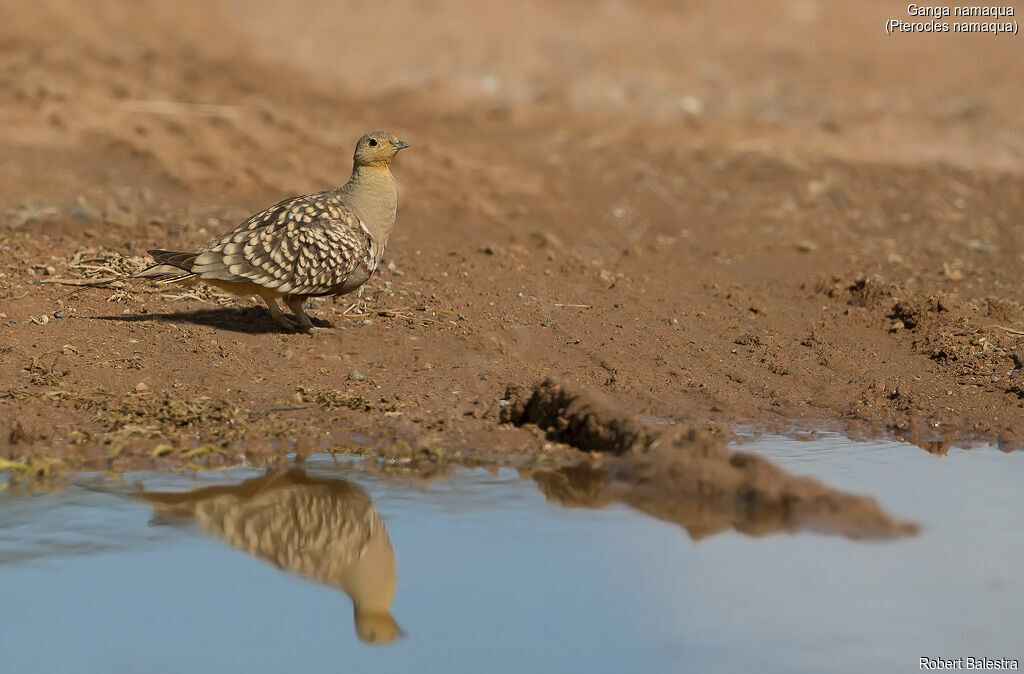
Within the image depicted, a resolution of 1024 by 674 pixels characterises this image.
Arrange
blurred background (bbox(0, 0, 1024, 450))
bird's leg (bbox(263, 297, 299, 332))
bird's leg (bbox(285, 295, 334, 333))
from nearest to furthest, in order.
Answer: bird's leg (bbox(285, 295, 334, 333)) → bird's leg (bbox(263, 297, 299, 332)) → blurred background (bbox(0, 0, 1024, 450))

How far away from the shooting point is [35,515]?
16.1 feet

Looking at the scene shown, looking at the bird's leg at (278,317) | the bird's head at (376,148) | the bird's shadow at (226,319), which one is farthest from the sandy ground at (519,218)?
the bird's head at (376,148)

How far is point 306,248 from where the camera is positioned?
7035mm

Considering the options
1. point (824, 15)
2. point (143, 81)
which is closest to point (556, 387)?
point (143, 81)

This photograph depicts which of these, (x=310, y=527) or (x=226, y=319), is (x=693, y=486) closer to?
(x=310, y=527)

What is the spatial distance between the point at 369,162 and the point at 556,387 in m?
2.07

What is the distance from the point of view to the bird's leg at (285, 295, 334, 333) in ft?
24.1

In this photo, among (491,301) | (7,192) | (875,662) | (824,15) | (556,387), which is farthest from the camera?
(824,15)

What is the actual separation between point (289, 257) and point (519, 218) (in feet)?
14.1

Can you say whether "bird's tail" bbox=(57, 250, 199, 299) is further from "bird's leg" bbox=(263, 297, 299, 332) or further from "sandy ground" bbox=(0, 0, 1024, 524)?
"bird's leg" bbox=(263, 297, 299, 332)

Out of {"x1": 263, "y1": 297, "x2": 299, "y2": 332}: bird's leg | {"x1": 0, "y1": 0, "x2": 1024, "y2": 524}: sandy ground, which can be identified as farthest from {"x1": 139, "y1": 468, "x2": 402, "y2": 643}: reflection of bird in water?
{"x1": 263, "y1": 297, "x2": 299, "y2": 332}: bird's leg

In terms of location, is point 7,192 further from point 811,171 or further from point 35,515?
point 811,171

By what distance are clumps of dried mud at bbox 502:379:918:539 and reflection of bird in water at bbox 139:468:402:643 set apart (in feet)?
2.91

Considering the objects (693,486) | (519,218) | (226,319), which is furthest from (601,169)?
(693,486)
